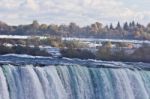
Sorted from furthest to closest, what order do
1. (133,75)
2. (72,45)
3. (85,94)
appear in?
(72,45) < (133,75) < (85,94)

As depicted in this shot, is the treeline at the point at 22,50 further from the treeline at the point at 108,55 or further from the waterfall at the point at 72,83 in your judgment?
the waterfall at the point at 72,83

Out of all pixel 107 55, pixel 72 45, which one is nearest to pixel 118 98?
pixel 107 55

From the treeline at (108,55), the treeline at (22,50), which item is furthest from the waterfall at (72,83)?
the treeline at (108,55)

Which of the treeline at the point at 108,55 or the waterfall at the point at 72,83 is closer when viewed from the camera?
the waterfall at the point at 72,83

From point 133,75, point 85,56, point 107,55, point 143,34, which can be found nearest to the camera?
point 133,75

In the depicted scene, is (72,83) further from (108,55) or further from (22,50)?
(108,55)

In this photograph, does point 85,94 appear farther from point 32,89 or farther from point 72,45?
point 72,45
